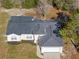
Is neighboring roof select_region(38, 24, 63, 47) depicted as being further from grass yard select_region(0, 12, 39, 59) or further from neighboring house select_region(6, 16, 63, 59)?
grass yard select_region(0, 12, 39, 59)

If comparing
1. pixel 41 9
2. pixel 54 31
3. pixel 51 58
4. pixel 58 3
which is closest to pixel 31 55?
pixel 51 58

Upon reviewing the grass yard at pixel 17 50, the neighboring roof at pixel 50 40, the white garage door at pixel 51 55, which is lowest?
the white garage door at pixel 51 55

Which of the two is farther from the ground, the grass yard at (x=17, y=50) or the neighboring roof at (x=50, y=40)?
the neighboring roof at (x=50, y=40)

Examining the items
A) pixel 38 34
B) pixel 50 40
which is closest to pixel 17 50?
pixel 38 34

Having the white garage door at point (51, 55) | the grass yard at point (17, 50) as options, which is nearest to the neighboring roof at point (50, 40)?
the white garage door at point (51, 55)

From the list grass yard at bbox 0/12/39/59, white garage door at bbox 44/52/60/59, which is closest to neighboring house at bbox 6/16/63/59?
white garage door at bbox 44/52/60/59

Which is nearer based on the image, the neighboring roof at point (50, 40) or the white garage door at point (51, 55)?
the white garage door at point (51, 55)

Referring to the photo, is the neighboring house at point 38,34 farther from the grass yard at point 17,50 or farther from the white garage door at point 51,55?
the grass yard at point 17,50

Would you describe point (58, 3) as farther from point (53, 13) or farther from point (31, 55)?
point (31, 55)
